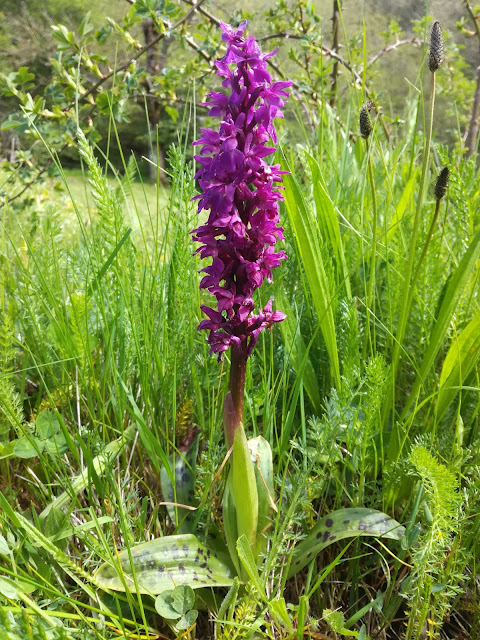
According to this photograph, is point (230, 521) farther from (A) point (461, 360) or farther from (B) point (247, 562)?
(A) point (461, 360)

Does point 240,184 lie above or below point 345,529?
above

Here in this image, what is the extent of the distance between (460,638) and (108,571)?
2.33ft

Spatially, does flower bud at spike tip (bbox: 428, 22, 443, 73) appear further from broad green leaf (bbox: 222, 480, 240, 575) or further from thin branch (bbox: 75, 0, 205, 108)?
thin branch (bbox: 75, 0, 205, 108)

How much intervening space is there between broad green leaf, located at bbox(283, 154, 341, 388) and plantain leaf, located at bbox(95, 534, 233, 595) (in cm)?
47

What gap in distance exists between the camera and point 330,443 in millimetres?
1048

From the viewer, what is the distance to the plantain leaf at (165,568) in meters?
0.91

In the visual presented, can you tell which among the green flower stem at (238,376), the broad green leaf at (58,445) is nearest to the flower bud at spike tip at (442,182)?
the green flower stem at (238,376)

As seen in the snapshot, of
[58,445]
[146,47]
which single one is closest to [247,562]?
[58,445]

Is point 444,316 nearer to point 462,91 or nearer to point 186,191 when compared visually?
Result: point 186,191

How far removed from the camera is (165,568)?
0.95 metres

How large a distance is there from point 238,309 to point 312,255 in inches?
10.5

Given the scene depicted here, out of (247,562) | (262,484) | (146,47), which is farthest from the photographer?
(146,47)

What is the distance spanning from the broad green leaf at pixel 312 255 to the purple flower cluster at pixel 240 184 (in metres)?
0.18

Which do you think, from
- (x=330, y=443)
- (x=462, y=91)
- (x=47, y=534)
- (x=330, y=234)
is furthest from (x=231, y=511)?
(x=462, y=91)
